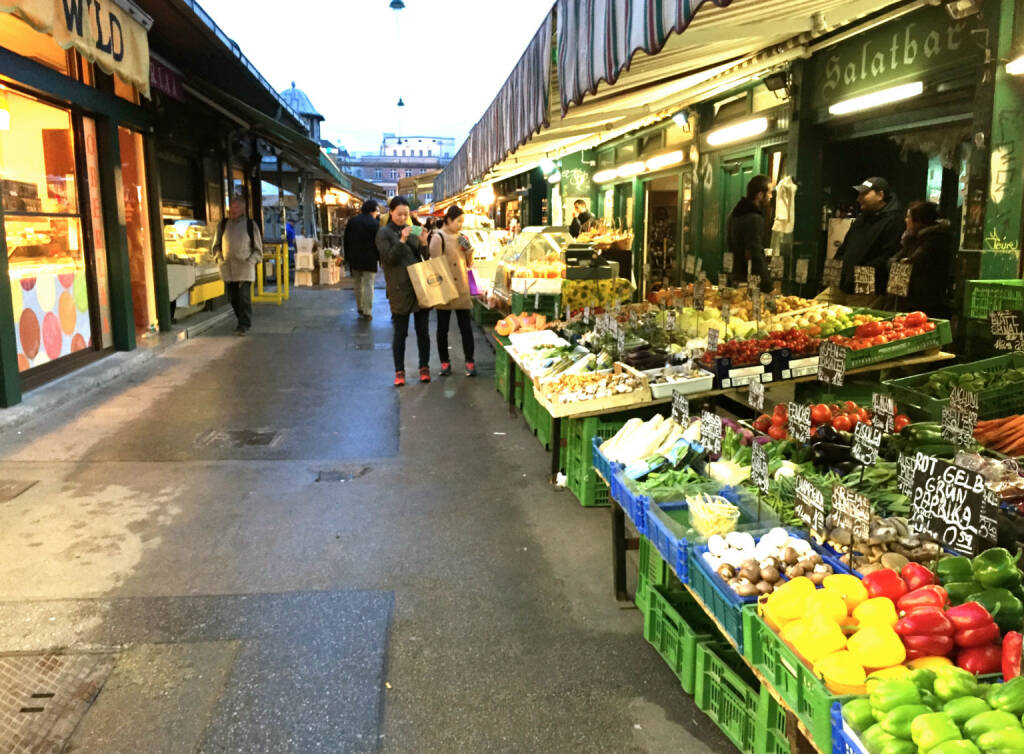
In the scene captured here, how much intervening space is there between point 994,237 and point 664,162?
7728 mm

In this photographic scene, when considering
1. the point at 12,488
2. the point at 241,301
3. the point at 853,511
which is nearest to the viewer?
the point at 853,511

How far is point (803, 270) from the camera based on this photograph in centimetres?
870

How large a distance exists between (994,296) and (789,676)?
3.54 metres

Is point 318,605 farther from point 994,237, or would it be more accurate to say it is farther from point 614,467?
point 994,237

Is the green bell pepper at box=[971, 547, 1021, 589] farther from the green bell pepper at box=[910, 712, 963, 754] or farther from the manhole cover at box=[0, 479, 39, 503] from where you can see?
the manhole cover at box=[0, 479, 39, 503]

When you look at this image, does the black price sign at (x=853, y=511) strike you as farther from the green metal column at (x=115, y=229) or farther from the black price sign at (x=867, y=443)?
the green metal column at (x=115, y=229)

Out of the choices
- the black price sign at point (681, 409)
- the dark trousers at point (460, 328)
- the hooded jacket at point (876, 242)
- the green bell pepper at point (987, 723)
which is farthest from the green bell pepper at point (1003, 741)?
the dark trousers at point (460, 328)

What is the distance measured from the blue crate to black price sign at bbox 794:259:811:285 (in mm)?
7225

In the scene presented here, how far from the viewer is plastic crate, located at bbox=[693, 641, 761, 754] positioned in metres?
2.80

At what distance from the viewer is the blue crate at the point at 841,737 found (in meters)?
2.02

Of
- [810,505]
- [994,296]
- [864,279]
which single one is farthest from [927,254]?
[810,505]

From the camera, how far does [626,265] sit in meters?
14.9

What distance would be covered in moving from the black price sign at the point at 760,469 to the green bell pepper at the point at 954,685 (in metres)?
1.31

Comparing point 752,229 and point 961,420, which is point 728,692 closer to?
point 961,420
